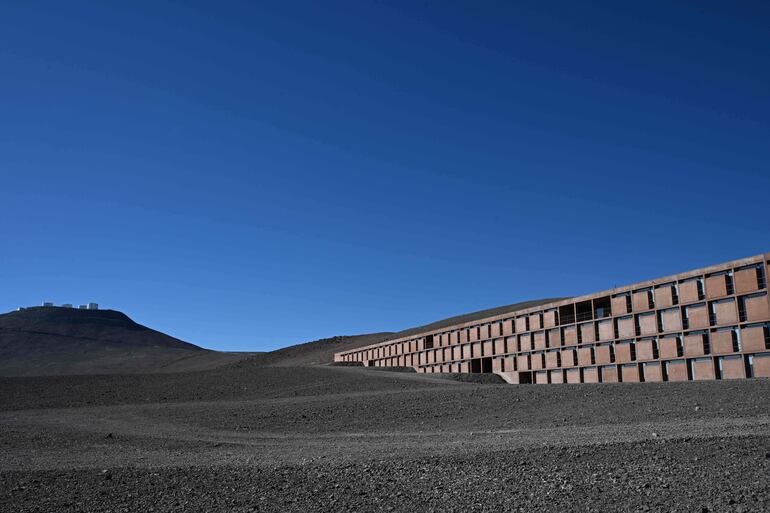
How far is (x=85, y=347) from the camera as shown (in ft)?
518

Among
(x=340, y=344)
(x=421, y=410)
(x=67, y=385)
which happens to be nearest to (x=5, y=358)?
(x=340, y=344)

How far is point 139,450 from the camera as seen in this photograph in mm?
20000

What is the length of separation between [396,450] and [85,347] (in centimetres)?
15944

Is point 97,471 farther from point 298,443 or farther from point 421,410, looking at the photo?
point 421,410

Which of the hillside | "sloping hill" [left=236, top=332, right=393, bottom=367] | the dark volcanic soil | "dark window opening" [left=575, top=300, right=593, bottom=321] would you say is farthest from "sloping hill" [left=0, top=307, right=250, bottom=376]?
the dark volcanic soil

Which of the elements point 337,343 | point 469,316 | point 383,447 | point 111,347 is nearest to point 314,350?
point 337,343

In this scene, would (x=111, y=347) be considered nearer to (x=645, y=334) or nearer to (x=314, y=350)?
(x=314, y=350)

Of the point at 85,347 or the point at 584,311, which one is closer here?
the point at 584,311

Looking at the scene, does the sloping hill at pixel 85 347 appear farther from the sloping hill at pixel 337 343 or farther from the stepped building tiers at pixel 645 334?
the stepped building tiers at pixel 645 334

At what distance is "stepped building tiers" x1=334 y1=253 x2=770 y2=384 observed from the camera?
39.1m

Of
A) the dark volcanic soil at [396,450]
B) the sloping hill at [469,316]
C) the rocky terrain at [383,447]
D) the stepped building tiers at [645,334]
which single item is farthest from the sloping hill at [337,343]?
the dark volcanic soil at [396,450]

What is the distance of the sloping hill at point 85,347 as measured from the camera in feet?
422

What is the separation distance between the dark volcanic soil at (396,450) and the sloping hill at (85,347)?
90425 millimetres

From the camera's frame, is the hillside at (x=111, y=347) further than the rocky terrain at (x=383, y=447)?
Yes
